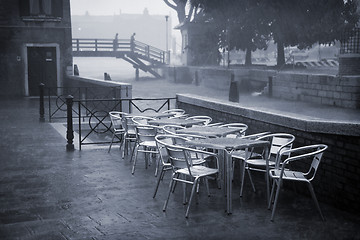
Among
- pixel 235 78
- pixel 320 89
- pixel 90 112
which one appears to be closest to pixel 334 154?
pixel 90 112

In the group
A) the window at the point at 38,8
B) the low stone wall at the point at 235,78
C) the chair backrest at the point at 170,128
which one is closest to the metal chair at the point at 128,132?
the chair backrest at the point at 170,128

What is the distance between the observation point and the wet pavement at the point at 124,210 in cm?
543

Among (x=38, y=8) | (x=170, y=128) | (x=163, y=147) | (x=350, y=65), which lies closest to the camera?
(x=163, y=147)

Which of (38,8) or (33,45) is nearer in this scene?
(38,8)

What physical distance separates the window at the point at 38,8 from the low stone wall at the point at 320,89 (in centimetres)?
1040

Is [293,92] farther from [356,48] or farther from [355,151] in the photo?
[355,151]

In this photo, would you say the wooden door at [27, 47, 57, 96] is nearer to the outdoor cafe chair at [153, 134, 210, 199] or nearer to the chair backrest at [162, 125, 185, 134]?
the chair backrest at [162, 125, 185, 134]

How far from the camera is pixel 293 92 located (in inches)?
912

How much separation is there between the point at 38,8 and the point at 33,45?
5.24ft

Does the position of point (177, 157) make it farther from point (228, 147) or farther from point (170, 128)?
point (170, 128)

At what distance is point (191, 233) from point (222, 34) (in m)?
28.9

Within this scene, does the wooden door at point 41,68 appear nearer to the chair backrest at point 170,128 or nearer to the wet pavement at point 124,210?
the wet pavement at point 124,210

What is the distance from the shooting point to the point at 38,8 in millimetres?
23109

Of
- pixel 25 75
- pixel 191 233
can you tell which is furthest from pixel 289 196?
pixel 25 75
